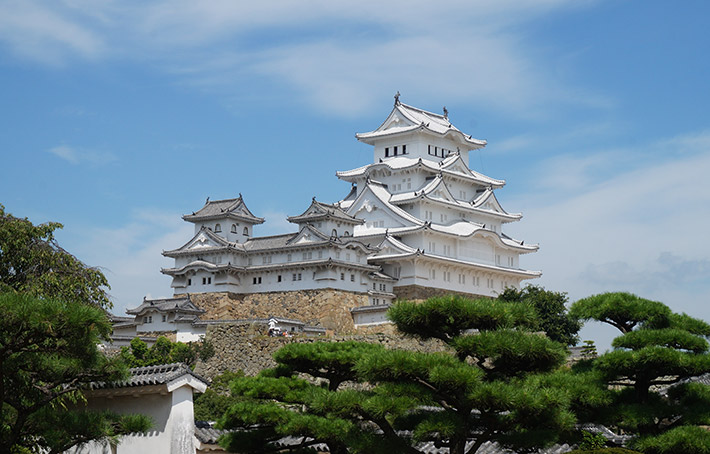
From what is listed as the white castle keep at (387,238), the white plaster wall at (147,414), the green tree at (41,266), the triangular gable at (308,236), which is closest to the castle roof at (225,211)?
the white castle keep at (387,238)

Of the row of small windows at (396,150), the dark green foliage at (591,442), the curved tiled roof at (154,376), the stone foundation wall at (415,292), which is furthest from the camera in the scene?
the row of small windows at (396,150)

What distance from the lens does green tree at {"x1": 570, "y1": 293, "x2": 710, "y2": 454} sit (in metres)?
18.7

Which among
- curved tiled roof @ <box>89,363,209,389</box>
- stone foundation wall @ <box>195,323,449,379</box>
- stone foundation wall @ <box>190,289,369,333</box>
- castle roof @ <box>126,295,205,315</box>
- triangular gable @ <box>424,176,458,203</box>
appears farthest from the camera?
triangular gable @ <box>424,176,458,203</box>

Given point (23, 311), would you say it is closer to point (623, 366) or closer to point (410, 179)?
point (623, 366)

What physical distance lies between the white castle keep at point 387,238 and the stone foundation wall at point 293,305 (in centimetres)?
43

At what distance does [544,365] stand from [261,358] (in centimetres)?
Result: 2468

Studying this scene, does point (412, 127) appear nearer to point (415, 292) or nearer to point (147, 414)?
point (415, 292)

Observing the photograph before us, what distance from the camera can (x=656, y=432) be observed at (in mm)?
19609

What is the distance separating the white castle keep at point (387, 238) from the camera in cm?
5253

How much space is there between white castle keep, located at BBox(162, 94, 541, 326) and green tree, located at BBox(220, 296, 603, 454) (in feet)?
105

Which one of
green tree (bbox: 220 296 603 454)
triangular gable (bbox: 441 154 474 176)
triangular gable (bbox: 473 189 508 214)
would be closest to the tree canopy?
green tree (bbox: 220 296 603 454)

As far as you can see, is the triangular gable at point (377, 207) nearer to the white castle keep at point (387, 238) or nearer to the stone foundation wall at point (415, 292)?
the white castle keep at point (387, 238)

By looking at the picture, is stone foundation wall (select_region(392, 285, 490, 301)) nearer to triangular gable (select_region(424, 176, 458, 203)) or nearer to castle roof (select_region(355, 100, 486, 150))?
triangular gable (select_region(424, 176, 458, 203))

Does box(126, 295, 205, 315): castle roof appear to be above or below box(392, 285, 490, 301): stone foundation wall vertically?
below
